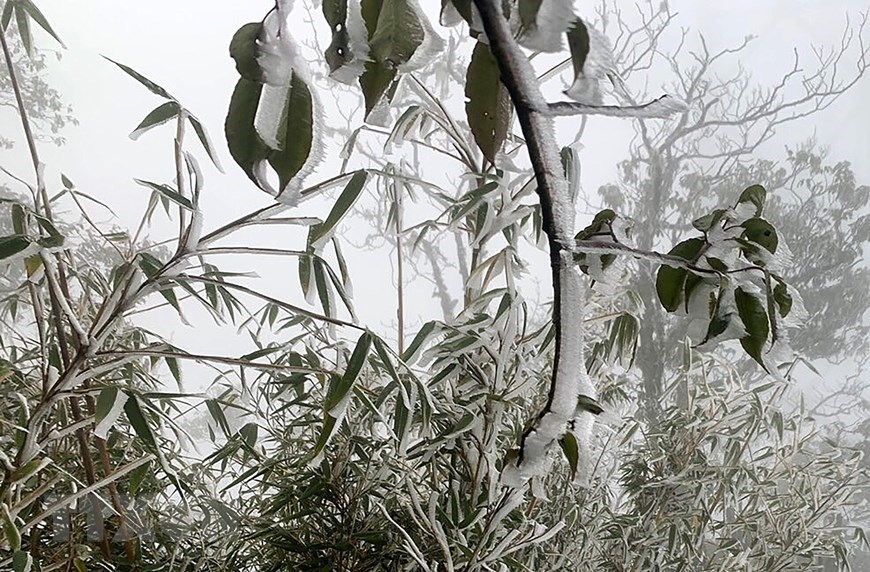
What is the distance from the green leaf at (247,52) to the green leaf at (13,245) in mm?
347

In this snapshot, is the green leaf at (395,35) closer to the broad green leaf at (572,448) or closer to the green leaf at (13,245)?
the broad green leaf at (572,448)

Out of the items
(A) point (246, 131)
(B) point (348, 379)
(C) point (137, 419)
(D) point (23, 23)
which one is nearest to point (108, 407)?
(C) point (137, 419)

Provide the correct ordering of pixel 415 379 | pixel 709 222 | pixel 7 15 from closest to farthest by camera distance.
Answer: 1. pixel 709 222
2. pixel 415 379
3. pixel 7 15

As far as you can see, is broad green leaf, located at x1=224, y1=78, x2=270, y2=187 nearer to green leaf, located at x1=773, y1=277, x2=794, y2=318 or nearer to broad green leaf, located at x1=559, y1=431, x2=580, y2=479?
broad green leaf, located at x1=559, y1=431, x2=580, y2=479

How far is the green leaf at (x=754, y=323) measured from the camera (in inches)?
14.4

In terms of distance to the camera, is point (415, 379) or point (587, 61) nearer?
point (587, 61)

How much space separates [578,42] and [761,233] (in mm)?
241

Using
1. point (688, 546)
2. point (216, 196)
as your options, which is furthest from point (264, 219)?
point (216, 196)

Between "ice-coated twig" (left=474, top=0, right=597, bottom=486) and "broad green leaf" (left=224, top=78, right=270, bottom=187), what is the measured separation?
89 mm

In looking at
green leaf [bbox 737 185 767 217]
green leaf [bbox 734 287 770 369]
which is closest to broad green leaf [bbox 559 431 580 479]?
green leaf [bbox 734 287 770 369]

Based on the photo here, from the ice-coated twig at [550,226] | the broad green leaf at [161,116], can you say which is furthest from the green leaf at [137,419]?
the ice-coated twig at [550,226]

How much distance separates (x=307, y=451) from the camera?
0.83 metres

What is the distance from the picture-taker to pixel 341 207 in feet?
1.93

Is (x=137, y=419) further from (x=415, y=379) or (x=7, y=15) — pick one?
(x=7, y=15)
